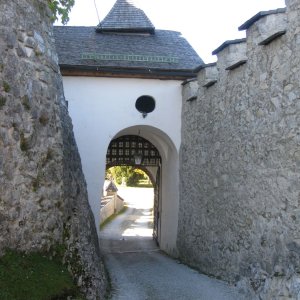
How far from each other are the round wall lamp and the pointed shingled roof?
9.08ft

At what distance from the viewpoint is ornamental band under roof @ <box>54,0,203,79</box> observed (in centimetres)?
1043

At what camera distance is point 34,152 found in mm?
4773

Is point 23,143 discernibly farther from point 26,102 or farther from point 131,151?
point 131,151

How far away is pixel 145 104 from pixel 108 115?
1024 millimetres

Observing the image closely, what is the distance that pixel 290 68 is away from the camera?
17.1 ft

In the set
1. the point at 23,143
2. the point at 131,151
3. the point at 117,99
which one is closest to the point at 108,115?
the point at 117,99

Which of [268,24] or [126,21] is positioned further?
[126,21]

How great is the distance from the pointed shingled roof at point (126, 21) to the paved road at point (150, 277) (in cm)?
632

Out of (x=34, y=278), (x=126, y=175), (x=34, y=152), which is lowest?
(x=34, y=278)

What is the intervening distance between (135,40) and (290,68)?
25.1 ft

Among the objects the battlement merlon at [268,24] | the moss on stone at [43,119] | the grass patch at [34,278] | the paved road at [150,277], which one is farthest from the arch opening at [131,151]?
the grass patch at [34,278]

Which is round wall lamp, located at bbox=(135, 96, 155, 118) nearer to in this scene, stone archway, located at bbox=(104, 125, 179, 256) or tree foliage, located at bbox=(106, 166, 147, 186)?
stone archway, located at bbox=(104, 125, 179, 256)

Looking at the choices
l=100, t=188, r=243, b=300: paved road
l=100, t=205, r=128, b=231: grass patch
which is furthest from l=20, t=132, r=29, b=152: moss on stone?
l=100, t=205, r=128, b=231: grass patch

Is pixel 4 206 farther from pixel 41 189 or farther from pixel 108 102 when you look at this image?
pixel 108 102
